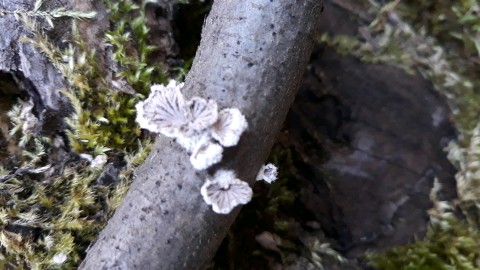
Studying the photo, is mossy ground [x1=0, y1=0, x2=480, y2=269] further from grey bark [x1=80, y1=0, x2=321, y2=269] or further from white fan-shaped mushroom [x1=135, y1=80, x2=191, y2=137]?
white fan-shaped mushroom [x1=135, y1=80, x2=191, y2=137]

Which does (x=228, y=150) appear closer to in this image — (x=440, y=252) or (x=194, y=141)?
(x=194, y=141)

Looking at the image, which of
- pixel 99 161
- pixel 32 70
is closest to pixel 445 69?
pixel 99 161

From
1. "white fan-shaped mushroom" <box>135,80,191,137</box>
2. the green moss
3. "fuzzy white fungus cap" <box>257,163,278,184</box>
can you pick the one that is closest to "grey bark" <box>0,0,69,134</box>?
"white fan-shaped mushroom" <box>135,80,191,137</box>

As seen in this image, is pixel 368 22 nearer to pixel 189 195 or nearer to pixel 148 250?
pixel 189 195

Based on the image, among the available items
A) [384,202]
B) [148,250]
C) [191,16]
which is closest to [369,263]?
[384,202]

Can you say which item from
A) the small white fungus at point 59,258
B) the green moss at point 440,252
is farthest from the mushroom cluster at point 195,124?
the green moss at point 440,252

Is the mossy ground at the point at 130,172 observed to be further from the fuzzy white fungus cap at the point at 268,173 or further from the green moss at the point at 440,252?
A: the fuzzy white fungus cap at the point at 268,173
